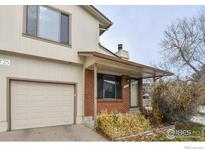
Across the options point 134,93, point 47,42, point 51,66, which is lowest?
point 134,93

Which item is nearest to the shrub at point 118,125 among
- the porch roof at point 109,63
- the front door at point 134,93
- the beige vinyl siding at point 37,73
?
the beige vinyl siding at point 37,73

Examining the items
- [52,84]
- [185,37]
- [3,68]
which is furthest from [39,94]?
[185,37]

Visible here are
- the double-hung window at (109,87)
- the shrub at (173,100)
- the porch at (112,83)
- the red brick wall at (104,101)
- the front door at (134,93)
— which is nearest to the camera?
the porch at (112,83)

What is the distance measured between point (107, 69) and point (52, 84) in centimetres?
305

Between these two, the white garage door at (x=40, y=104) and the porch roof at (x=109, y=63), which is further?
the porch roof at (x=109, y=63)

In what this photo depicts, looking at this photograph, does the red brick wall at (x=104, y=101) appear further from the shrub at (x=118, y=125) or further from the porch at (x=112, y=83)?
the shrub at (x=118, y=125)

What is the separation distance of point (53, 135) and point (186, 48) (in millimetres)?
10654

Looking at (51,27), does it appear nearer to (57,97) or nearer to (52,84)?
(52,84)

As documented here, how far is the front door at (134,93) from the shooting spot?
40.0 ft

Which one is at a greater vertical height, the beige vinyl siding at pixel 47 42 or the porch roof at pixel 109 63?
the beige vinyl siding at pixel 47 42

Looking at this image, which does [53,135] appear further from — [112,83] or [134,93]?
[134,93]

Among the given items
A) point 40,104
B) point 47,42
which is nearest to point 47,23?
point 47,42

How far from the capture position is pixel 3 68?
694cm

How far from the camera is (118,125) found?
24.8 feet
